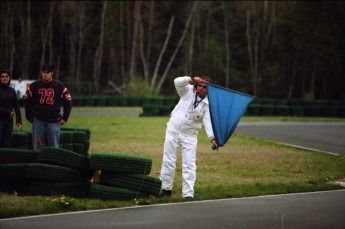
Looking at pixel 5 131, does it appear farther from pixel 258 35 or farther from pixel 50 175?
pixel 258 35

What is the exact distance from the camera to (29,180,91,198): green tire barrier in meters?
10.0

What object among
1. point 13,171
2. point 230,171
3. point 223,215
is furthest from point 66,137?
point 223,215

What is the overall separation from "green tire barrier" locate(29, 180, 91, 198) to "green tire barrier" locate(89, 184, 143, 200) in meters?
0.27

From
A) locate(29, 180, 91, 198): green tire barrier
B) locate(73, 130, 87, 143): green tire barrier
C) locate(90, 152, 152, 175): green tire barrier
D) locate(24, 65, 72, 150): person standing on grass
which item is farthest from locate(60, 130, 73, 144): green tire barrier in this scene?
locate(90, 152, 152, 175): green tire barrier

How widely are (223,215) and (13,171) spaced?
3193 mm

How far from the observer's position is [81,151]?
600 inches

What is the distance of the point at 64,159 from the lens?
10.1 m

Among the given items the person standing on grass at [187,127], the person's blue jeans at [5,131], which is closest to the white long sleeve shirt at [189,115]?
the person standing on grass at [187,127]

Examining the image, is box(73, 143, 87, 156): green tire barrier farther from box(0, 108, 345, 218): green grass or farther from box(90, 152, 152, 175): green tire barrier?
box(90, 152, 152, 175): green tire barrier

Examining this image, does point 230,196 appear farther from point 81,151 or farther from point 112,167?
point 81,151

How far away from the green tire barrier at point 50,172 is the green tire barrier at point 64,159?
10 centimetres

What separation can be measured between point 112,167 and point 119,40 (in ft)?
193

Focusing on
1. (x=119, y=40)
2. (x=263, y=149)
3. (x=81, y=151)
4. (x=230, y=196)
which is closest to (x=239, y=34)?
(x=119, y=40)

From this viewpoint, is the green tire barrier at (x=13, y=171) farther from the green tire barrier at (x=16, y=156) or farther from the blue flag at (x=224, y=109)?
the blue flag at (x=224, y=109)
